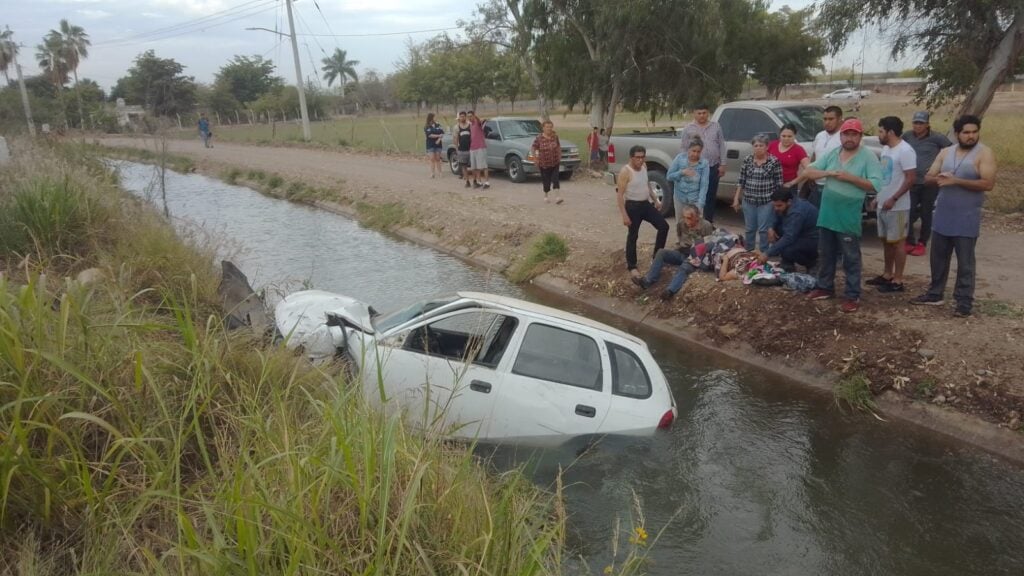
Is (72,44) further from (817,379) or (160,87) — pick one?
(817,379)

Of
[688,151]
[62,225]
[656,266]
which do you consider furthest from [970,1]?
[62,225]

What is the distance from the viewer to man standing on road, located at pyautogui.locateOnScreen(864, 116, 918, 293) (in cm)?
771

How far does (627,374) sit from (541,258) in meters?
6.17

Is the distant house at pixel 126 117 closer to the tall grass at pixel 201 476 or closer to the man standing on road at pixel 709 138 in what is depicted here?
the man standing on road at pixel 709 138

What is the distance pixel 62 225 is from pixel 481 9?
19.8 meters

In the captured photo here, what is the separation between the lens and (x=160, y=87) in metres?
62.2

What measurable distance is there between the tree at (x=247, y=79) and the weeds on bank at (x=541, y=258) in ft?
244

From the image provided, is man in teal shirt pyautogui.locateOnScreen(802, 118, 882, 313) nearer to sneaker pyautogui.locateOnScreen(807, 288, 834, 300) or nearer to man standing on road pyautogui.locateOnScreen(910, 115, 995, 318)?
sneaker pyautogui.locateOnScreen(807, 288, 834, 300)

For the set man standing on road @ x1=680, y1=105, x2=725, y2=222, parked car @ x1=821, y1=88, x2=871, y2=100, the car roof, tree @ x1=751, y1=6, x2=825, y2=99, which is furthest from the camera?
parked car @ x1=821, y1=88, x2=871, y2=100

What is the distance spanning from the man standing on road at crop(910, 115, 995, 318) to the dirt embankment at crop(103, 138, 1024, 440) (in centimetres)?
56

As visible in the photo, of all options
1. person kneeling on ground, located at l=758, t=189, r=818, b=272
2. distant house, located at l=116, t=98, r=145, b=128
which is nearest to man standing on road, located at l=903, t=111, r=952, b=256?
person kneeling on ground, located at l=758, t=189, r=818, b=272

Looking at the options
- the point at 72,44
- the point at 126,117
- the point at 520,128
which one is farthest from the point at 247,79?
the point at 520,128

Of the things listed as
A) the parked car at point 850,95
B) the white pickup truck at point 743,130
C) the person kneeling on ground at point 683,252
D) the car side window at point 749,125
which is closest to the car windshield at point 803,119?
the white pickup truck at point 743,130

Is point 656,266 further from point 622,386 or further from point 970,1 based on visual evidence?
point 970,1
